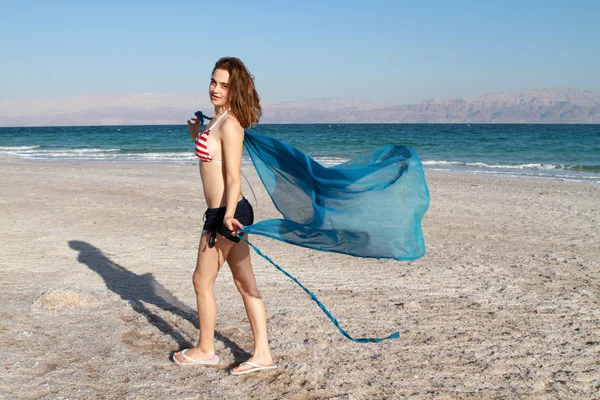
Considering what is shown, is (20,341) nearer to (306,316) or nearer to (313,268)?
(306,316)

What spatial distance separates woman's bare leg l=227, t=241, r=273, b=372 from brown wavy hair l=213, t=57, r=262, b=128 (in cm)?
83

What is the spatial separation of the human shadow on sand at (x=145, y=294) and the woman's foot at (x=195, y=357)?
7.8 inches

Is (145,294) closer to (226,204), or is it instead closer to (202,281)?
(202,281)

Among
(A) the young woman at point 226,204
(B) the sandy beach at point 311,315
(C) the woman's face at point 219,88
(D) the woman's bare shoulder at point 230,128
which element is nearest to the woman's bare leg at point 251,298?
(A) the young woman at point 226,204

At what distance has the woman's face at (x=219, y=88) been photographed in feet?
12.3

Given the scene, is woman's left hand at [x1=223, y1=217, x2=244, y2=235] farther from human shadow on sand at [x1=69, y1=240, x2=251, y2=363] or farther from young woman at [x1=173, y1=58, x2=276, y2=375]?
human shadow on sand at [x1=69, y1=240, x2=251, y2=363]

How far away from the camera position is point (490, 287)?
6.12 metres

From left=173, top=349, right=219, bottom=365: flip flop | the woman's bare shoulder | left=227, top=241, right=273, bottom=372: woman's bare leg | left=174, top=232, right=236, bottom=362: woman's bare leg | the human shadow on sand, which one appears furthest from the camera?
the human shadow on sand

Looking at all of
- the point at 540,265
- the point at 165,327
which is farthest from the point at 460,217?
the point at 165,327

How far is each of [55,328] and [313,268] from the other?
2962 mm

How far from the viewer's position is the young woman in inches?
147

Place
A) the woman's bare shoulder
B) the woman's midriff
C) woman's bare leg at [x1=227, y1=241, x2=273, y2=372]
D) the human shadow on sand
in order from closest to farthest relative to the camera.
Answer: the woman's bare shoulder, the woman's midriff, woman's bare leg at [x1=227, y1=241, x2=273, y2=372], the human shadow on sand

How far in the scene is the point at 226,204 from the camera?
381cm

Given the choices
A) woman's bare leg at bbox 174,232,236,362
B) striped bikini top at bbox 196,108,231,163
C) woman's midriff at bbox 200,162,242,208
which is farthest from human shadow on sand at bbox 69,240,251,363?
striped bikini top at bbox 196,108,231,163
